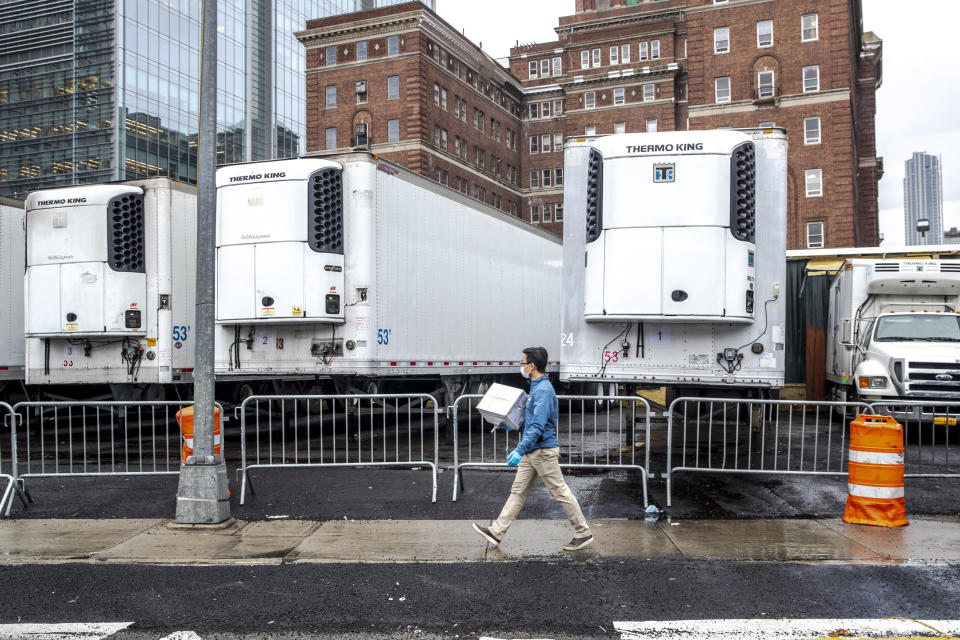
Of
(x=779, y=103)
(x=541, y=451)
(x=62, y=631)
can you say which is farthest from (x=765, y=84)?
(x=62, y=631)

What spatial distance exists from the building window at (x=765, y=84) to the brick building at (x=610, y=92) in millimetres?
65

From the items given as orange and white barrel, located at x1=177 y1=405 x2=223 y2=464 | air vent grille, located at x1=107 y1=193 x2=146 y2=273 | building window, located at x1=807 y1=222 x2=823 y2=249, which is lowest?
orange and white barrel, located at x1=177 y1=405 x2=223 y2=464

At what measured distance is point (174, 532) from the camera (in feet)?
27.6

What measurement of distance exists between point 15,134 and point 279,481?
2576 inches

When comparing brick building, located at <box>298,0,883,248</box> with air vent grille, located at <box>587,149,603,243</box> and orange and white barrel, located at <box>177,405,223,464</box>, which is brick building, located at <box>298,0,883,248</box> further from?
orange and white barrel, located at <box>177,405,223,464</box>

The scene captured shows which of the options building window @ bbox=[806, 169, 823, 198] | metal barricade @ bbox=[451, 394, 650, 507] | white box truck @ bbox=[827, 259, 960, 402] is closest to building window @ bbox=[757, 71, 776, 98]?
building window @ bbox=[806, 169, 823, 198]

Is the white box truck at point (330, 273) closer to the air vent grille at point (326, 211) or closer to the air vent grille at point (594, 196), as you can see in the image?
the air vent grille at point (326, 211)

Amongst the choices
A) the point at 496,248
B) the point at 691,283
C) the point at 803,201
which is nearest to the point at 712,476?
the point at 691,283

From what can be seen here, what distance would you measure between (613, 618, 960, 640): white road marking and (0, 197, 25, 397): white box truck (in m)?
14.8

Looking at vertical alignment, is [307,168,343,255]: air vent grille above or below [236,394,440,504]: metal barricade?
above

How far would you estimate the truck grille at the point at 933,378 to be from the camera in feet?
47.8

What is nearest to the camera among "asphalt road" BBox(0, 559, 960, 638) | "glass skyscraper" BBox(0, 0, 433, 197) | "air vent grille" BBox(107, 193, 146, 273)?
"asphalt road" BBox(0, 559, 960, 638)

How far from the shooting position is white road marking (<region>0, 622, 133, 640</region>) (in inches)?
216

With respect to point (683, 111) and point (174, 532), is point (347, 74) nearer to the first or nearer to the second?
point (683, 111)
